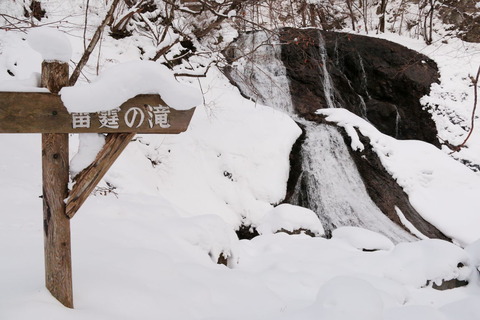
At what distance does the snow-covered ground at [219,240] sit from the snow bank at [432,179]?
0.03 metres

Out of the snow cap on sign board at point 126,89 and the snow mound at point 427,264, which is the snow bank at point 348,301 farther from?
the snow mound at point 427,264

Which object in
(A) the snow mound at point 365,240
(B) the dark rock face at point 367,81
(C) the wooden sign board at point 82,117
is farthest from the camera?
(B) the dark rock face at point 367,81

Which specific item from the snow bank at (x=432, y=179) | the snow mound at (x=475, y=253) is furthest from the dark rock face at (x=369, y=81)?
the snow mound at (x=475, y=253)

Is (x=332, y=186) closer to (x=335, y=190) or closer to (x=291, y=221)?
(x=335, y=190)

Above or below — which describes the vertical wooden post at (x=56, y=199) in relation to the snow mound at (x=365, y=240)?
above

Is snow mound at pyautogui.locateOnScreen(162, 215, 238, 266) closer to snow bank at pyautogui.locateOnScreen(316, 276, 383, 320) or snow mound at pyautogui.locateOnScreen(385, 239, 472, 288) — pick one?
snow bank at pyautogui.locateOnScreen(316, 276, 383, 320)

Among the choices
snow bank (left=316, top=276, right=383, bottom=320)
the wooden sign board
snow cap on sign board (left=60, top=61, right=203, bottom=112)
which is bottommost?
snow bank (left=316, top=276, right=383, bottom=320)

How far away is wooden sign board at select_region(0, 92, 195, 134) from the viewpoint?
2043 millimetres

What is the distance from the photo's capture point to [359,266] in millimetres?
4980

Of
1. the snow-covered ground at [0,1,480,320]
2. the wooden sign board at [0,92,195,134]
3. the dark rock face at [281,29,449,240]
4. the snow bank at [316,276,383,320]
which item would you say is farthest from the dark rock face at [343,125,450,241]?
the wooden sign board at [0,92,195,134]

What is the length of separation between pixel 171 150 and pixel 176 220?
11.3 ft

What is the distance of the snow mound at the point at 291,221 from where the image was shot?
6340 mm

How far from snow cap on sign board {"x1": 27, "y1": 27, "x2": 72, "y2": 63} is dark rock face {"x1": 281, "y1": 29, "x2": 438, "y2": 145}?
8.41 meters

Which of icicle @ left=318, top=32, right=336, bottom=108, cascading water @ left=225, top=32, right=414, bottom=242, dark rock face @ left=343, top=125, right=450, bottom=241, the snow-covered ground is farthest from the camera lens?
icicle @ left=318, top=32, right=336, bottom=108
